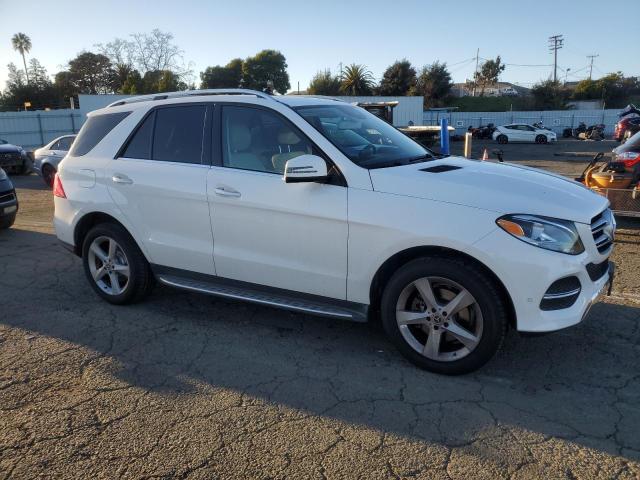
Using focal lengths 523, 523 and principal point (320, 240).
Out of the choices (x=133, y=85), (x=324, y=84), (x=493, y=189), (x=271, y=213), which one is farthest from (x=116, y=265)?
(x=324, y=84)

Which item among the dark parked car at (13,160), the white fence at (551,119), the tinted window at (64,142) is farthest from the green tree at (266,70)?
the tinted window at (64,142)

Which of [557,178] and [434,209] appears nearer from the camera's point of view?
[434,209]

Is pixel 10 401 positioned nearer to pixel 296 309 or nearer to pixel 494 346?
pixel 296 309

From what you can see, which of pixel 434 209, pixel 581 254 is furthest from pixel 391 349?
pixel 581 254

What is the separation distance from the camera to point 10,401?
11.0 ft

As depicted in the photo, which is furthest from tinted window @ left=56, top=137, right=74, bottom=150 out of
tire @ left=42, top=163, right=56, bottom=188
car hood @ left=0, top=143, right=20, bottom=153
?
car hood @ left=0, top=143, right=20, bottom=153

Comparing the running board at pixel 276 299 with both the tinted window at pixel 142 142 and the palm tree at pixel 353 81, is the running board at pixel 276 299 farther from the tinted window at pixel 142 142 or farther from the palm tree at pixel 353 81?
the palm tree at pixel 353 81

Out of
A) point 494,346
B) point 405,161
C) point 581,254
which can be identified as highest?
point 405,161

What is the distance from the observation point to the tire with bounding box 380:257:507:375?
10.7 ft

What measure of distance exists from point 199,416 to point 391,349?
1.54 meters

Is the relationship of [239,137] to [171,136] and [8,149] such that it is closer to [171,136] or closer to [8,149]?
[171,136]

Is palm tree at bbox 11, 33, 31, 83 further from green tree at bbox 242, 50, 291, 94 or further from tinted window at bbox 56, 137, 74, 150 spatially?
tinted window at bbox 56, 137, 74, 150

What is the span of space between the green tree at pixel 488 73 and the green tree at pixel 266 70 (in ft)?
124

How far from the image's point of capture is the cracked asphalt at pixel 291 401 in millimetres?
2710
